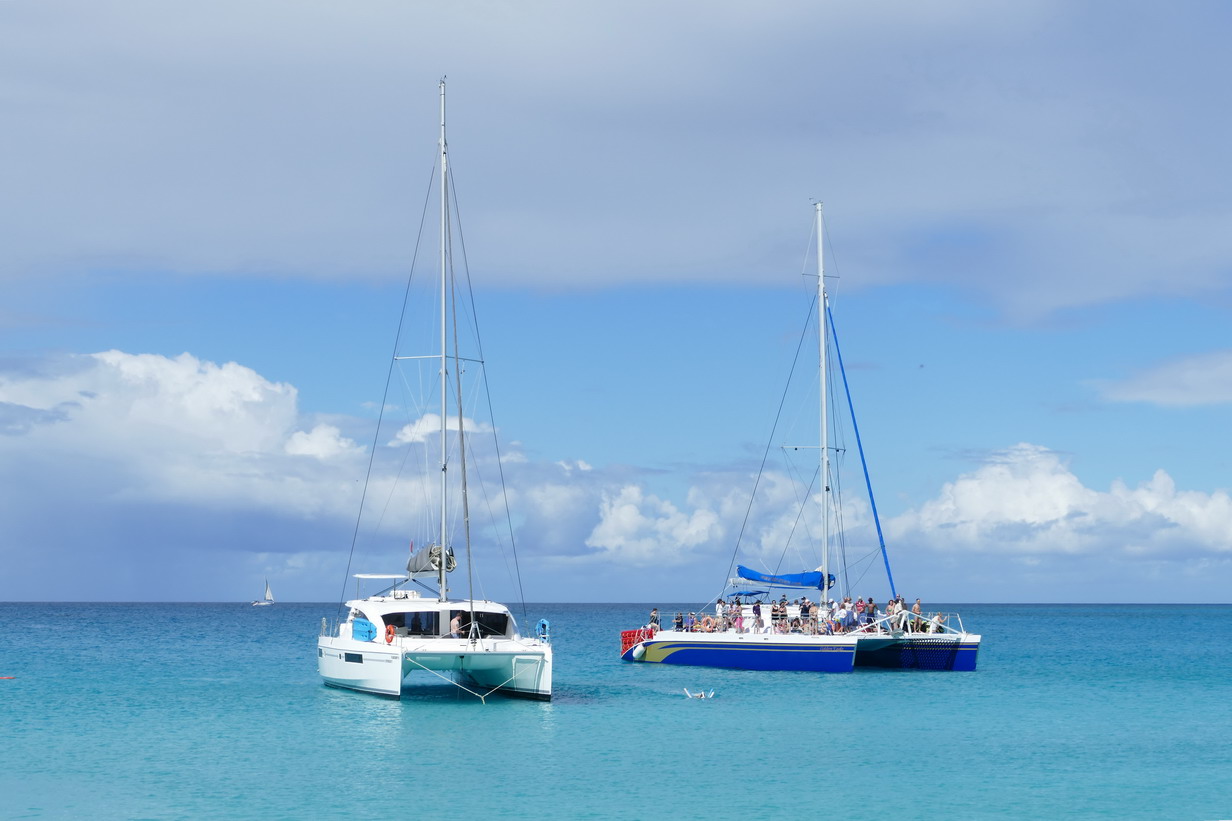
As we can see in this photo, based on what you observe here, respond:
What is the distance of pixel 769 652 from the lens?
50250 mm

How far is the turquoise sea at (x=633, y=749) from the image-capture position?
80.0 ft

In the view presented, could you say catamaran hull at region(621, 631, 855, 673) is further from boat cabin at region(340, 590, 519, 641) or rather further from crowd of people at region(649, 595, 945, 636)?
boat cabin at region(340, 590, 519, 641)

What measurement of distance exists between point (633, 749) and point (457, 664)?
6815mm

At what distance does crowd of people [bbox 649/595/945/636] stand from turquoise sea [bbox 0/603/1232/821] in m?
1.91

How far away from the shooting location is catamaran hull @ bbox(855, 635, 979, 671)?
50.4 meters

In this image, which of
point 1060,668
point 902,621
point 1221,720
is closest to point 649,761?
point 1221,720

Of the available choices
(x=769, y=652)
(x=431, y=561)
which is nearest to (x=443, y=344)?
(x=431, y=561)

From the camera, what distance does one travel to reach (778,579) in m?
55.2

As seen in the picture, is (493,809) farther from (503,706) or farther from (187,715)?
(187,715)

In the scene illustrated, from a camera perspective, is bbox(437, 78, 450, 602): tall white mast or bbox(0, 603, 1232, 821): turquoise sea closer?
bbox(0, 603, 1232, 821): turquoise sea

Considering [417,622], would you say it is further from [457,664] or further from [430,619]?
[457,664]

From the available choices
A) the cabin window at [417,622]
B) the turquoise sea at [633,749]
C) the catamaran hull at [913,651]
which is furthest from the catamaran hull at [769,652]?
the cabin window at [417,622]

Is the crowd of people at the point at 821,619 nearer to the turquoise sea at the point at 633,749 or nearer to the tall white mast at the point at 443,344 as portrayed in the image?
the turquoise sea at the point at 633,749

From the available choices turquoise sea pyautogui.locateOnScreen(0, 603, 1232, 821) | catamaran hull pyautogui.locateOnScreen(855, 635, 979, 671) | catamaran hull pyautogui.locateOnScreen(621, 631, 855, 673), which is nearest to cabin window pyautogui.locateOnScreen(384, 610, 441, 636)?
turquoise sea pyautogui.locateOnScreen(0, 603, 1232, 821)
